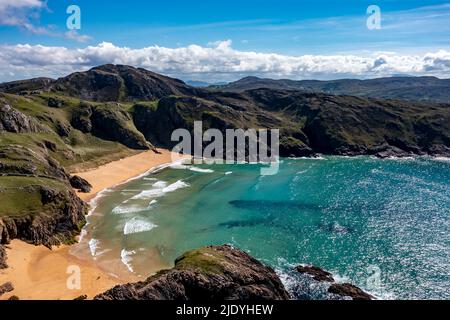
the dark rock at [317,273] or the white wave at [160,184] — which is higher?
the white wave at [160,184]

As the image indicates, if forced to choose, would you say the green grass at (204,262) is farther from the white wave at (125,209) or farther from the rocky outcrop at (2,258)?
the white wave at (125,209)

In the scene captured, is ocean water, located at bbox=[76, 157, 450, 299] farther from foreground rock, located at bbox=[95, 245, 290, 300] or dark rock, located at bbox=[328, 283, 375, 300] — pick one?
foreground rock, located at bbox=[95, 245, 290, 300]

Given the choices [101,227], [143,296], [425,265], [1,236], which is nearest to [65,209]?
[101,227]

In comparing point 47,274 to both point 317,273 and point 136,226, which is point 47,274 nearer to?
point 136,226

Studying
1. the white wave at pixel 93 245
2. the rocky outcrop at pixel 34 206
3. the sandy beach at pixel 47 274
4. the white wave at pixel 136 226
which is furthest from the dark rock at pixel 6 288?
the white wave at pixel 136 226

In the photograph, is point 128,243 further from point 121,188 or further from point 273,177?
point 273,177

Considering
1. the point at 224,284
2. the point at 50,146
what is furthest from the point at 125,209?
the point at 224,284
